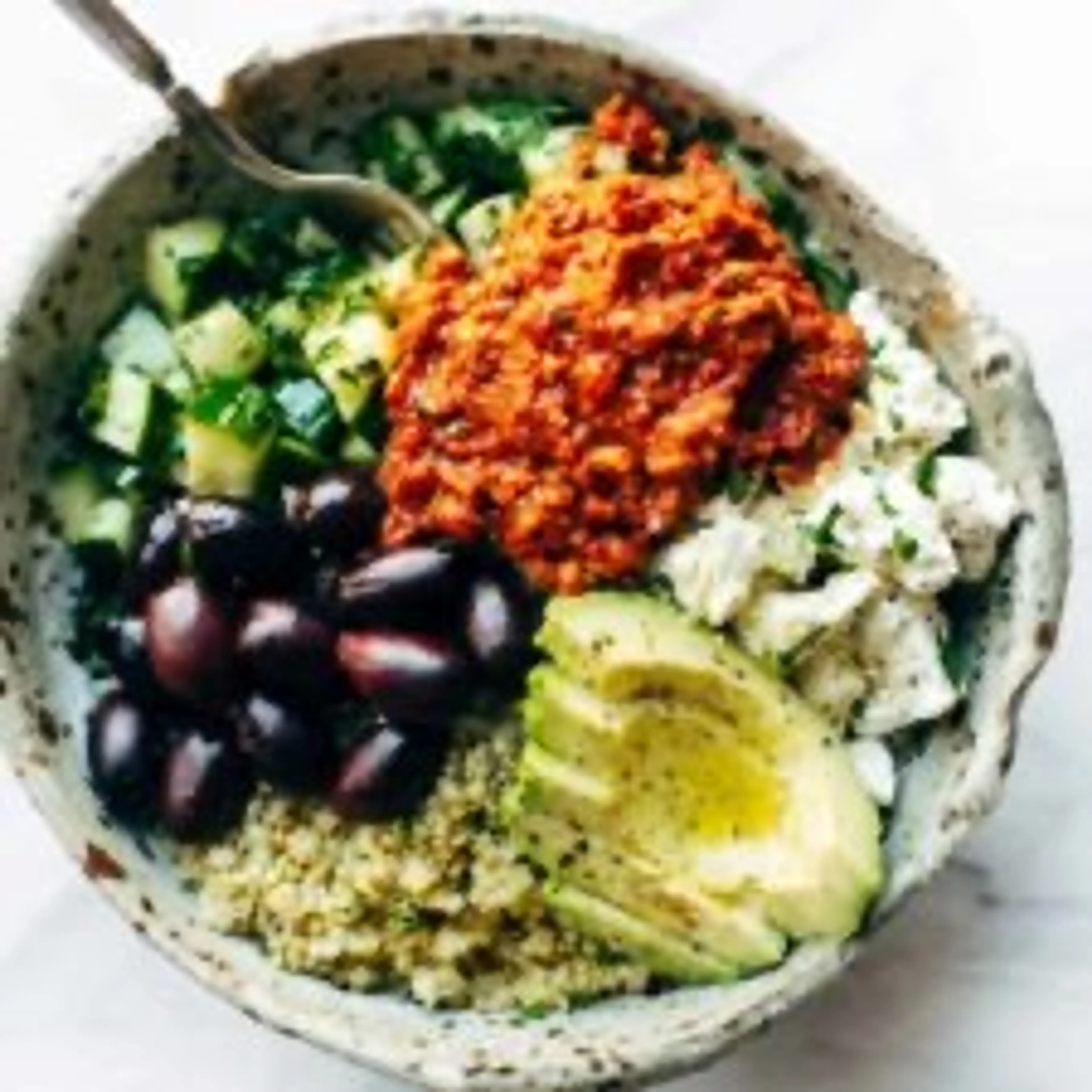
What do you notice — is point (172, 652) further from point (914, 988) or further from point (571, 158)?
point (914, 988)

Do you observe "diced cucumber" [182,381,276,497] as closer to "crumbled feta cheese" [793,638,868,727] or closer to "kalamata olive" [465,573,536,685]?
"kalamata olive" [465,573,536,685]

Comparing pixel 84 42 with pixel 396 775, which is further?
pixel 84 42

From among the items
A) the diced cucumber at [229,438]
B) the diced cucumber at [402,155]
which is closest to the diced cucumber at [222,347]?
the diced cucumber at [229,438]

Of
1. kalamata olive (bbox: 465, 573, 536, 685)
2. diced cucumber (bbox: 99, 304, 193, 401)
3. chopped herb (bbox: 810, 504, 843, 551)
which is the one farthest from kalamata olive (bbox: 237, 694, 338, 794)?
chopped herb (bbox: 810, 504, 843, 551)

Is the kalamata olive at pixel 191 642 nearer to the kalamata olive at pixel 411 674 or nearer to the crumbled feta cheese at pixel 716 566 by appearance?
the kalamata olive at pixel 411 674

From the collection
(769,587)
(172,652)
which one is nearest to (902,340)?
(769,587)
